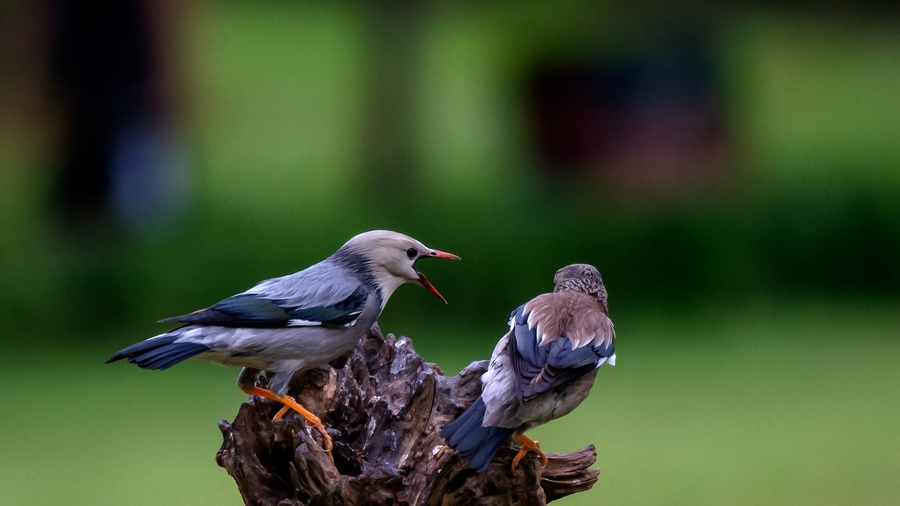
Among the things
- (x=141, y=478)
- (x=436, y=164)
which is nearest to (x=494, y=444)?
(x=141, y=478)

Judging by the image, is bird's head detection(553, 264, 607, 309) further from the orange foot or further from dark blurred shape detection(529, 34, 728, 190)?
dark blurred shape detection(529, 34, 728, 190)

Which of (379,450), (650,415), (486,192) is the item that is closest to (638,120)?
(486,192)

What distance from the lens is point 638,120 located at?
4.05 meters

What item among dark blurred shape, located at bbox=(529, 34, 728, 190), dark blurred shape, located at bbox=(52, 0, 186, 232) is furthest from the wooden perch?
dark blurred shape, located at bbox=(529, 34, 728, 190)

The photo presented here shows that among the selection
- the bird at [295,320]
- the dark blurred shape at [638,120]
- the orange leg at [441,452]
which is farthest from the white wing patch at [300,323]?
the dark blurred shape at [638,120]

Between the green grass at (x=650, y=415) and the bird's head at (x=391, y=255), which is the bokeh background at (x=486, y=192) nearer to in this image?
the green grass at (x=650, y=415)

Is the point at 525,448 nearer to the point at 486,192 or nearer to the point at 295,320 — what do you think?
the point at 295,320

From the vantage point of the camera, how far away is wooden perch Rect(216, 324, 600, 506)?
72.2 inches

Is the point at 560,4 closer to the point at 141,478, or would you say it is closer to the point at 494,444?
the point at 141,478

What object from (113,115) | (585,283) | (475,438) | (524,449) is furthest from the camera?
(113,115)

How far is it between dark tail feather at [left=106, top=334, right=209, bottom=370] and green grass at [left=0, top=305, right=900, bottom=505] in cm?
117

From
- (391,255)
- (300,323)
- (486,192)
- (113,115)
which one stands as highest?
(486,192)

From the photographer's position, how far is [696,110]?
4039 millimetres

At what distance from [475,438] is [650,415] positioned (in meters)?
1.65
